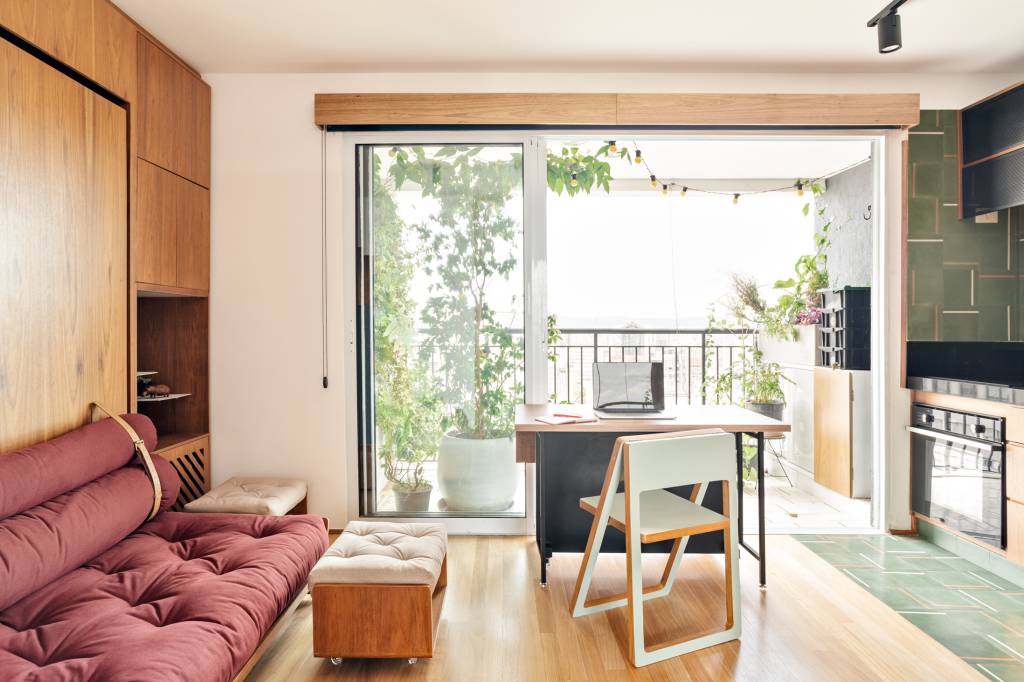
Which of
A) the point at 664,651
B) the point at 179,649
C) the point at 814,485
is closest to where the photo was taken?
the point at 179,649

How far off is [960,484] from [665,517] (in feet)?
6.12

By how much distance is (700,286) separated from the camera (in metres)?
6.09

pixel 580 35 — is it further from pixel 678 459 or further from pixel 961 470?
pixel 961 470

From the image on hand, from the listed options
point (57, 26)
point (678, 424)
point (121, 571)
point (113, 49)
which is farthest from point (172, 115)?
point (678, 424)

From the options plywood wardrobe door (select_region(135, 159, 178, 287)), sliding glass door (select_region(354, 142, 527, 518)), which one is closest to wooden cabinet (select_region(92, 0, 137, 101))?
plywood wardrobe door (select_region(135, 159, 178, 287))

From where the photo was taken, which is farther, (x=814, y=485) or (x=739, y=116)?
(x=814, y=485)

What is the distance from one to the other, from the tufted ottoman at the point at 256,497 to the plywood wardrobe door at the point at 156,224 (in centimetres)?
107

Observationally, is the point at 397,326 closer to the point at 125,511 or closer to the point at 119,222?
the point at 119,222

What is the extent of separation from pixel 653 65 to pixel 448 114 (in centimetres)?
116

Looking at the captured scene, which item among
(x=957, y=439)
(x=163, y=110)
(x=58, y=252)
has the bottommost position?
(x=957, y=439)

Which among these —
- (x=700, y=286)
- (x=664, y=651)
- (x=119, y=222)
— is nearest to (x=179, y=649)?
(x=664, y=651)

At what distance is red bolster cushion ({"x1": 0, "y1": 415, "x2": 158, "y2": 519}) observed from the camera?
6.31 feet

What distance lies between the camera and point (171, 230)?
313 centimetres

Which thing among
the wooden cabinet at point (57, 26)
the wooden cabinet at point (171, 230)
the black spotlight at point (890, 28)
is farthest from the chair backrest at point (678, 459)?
the wooden cabinet at point (57, 26)
